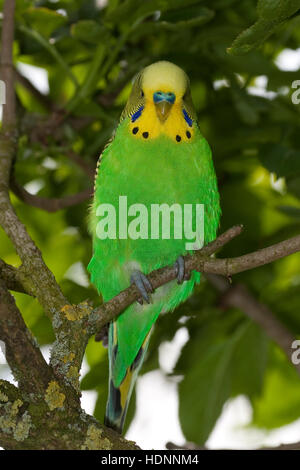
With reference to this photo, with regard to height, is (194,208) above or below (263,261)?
above

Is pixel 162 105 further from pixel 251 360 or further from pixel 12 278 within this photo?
pixel 251 360

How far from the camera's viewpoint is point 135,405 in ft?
7.80

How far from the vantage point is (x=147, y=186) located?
2.06 m

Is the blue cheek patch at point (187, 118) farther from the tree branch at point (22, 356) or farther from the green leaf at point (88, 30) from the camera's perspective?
the tree branch at point (22, 356)

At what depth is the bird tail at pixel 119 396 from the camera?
2.19 metres

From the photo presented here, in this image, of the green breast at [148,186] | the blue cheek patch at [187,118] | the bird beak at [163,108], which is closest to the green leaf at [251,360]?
the green breast at [148,186]

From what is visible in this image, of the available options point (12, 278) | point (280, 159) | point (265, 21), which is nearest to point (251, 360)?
point (280, 159)

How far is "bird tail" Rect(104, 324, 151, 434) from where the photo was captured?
2.19 meters

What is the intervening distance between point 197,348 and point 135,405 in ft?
1.38

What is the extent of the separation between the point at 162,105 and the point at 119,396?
1027 millimetres

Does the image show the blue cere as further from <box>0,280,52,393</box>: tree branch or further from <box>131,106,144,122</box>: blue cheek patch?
<box>0,280,52,393</box>: tree branch

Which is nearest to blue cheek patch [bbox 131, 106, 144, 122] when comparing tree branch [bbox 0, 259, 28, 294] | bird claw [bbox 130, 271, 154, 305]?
bird claw [bbox 130, 271, 154, 305]
